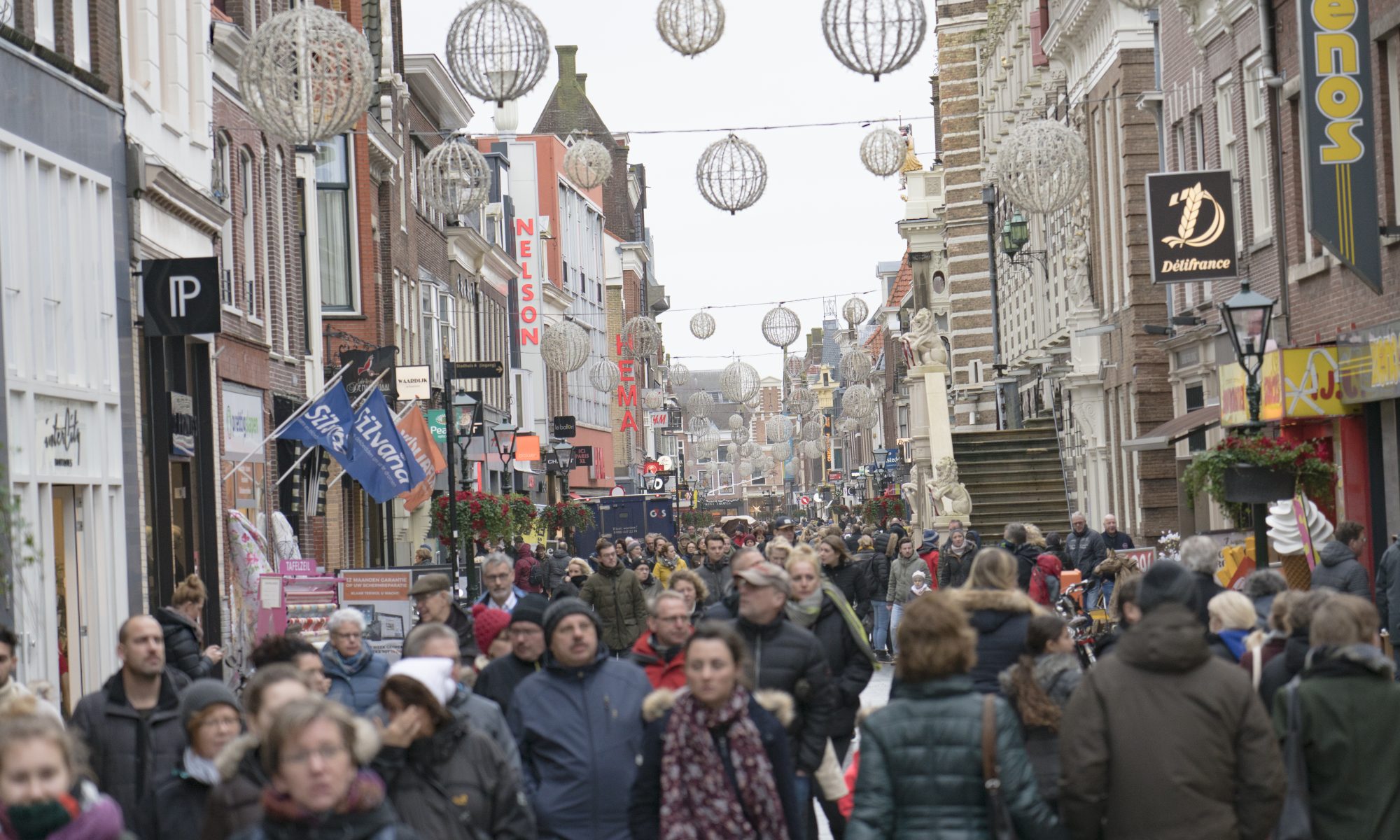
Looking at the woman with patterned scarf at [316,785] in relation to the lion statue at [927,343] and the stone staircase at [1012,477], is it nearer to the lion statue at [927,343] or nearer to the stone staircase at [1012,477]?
the stone staircase at [1012,477]

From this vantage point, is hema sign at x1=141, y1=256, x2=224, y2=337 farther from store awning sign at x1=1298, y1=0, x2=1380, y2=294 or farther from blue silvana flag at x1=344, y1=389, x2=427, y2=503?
store awning sign at x1=1298, y1=0, x2=1380, y2=294

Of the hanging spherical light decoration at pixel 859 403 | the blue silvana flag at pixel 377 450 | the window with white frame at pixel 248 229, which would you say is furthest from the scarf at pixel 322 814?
the hanging spherical light decoration at pixel 859 403

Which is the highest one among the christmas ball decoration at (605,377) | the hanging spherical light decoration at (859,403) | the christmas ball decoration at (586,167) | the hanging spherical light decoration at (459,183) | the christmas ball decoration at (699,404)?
the christmas ball decoration at (586,167)

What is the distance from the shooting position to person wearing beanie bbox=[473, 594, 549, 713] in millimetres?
9461

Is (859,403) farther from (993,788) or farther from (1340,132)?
(993,788)

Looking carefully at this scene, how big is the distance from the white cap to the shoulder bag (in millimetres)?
1782

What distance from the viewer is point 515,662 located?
9.55 metres

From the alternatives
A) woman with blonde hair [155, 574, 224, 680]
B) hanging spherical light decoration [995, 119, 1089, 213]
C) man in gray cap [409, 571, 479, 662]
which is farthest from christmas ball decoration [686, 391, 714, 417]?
man in gray cap [409, 571, 479, 662]

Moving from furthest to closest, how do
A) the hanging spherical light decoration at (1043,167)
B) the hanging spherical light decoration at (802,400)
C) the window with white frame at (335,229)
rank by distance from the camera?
the hanging spherical light decoration at (802,400)
the window with white frame at (335,229)
the hanging spherical light decoration at (1043,167)

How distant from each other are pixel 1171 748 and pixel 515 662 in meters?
3.62

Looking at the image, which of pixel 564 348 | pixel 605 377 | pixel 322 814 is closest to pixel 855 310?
pixel 605 377

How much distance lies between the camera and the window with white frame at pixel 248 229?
25094 millimetres

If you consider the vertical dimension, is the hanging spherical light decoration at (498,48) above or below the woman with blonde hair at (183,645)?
above

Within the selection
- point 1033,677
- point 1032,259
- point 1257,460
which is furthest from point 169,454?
point 1032,259
